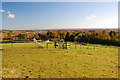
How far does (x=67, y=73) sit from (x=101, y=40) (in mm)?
48557

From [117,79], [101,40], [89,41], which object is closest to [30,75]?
[117,79]

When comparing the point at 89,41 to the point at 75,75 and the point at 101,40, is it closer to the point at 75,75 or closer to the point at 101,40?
the point at 101,40

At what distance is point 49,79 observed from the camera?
361 inches

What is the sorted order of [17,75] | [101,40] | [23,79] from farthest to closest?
[101,40]
[17,75]
[23,79]

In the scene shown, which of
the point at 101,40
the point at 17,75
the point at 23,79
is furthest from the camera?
the point at 101,40

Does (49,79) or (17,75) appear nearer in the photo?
(49,79)

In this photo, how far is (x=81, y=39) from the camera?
67188 millimetres

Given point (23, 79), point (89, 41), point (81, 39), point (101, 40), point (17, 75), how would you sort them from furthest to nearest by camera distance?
point (81, 39) → point (89, 41) → point (101, 40) → point (17, 75) → point (23, 79)

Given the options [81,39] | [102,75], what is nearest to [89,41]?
[81,39]

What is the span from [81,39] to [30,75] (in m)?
59.6

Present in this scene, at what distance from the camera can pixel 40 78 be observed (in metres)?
9.33

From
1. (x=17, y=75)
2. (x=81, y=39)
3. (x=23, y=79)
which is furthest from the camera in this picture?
(x=81, y=39)

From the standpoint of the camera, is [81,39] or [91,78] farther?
[81,39]

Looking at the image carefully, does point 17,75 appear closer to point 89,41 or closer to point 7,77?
point 7,77
